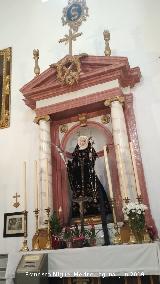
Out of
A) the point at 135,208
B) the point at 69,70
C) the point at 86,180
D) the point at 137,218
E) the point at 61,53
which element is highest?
the point at 61,53

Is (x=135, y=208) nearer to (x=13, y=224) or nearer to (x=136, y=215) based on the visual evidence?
(x=136, y=215)

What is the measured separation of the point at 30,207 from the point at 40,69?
10.3 ft

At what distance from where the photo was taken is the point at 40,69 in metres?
7.12

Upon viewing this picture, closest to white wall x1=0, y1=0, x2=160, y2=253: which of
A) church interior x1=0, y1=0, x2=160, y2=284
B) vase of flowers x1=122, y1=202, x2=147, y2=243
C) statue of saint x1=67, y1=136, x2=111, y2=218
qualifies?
church interior x1=0, y1=0, x2=160, y2=284

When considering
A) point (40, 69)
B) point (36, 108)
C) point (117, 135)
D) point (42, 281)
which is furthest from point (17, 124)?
point (42, 281)

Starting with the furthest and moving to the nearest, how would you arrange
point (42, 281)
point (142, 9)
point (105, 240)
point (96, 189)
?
point (142, 9)
point (96, 189)
point (105, 240)
point (42, 281)

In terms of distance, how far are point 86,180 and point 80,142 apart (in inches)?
26.9

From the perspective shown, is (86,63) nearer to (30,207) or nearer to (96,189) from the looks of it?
(96,189)

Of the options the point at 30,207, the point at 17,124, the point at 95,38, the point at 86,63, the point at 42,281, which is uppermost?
the point at 95,38

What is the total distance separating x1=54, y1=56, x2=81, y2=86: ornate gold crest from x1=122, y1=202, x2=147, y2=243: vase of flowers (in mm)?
2884

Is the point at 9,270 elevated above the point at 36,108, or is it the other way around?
the point at 36,108

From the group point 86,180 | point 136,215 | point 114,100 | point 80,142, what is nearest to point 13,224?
point 86,180

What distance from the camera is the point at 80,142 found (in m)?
5.43

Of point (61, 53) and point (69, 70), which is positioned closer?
point (69, 70)
